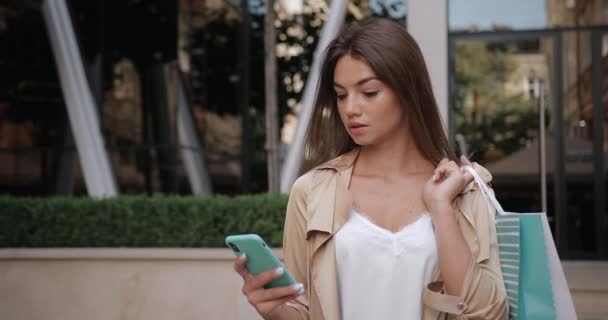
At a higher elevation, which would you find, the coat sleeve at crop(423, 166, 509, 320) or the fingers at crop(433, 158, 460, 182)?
the fingers at crop(433, 158, 460, 182)

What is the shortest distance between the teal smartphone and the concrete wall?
5.15 m

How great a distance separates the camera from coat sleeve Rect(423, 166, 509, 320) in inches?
75.9

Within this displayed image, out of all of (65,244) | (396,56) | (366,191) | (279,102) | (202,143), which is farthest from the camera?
(202,143)

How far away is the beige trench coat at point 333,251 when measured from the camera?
1.94 meters

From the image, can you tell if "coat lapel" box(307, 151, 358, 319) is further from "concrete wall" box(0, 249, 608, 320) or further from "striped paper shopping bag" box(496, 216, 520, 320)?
"concrete wall" box(0, 249, 608, 320)

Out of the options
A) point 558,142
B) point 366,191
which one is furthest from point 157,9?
point 366,191

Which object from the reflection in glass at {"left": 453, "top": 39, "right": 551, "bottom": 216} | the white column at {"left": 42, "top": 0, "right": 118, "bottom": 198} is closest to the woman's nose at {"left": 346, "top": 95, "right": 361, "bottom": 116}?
the white column at {"left": 42, "top": 0, "right": 118, "bottom": 198}

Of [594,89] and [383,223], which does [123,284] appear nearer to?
[383,223]

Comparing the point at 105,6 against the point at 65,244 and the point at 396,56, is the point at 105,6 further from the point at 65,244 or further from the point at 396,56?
the point at 396,56

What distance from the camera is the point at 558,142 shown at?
38.3ft

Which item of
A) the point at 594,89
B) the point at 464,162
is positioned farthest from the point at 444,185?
the point at 594,89

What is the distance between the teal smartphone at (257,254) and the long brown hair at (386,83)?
1.81ft

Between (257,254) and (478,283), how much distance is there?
0.57m

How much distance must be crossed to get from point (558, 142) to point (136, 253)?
7.05 m
